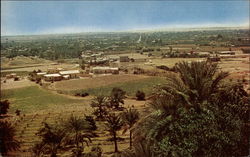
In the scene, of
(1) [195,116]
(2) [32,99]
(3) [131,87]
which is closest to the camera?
(1) [195,116]

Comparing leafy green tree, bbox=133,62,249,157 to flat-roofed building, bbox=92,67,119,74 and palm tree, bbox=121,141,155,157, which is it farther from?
flat-roofed building, bbox=92,67,119,74

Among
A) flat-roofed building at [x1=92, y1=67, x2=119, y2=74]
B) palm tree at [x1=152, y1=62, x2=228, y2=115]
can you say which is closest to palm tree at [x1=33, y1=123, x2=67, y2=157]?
palm tree at [x1=152, y1=62, x2=228, y2=115]

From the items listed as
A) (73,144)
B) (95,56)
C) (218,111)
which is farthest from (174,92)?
(95,56)

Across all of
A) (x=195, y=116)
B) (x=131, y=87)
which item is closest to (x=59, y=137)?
(x=195, y=116)

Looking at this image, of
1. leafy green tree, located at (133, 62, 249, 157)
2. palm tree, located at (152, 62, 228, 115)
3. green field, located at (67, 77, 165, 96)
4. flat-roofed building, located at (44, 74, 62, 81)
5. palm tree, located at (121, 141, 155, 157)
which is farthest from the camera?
flat-roofed building, located at (44, 74, 62, 81)

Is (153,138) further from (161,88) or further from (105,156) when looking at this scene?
(105,156)

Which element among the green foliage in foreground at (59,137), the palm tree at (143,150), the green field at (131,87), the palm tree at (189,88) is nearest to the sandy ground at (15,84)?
the green field at (131,87)

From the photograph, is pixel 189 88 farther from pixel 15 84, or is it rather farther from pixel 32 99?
pixel 15 84

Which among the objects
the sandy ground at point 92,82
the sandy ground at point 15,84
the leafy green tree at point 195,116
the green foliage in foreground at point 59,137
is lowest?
the sandy ground at point 15,84

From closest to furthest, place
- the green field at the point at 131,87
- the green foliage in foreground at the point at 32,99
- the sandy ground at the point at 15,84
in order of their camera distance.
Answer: the green foliage in foreground at the point at 32,99
the green field at the point at 131,87
the sandy ground at the point at 15,84

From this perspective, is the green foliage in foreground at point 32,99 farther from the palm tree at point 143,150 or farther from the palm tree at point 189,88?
the palm tree at point 189,88
